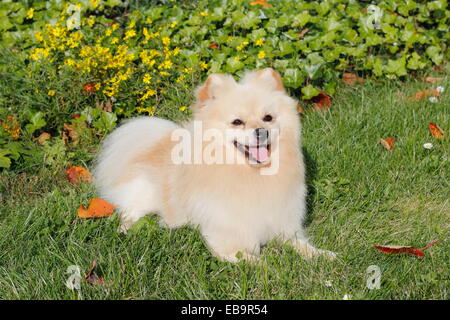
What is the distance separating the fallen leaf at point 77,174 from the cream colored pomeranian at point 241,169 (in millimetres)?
898

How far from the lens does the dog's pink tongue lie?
2.61 m

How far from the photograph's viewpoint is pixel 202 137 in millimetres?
2662

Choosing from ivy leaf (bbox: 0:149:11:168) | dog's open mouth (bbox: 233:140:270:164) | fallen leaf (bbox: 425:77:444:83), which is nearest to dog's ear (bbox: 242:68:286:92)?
dog's open mouth (bbox: 233:140:270:164)

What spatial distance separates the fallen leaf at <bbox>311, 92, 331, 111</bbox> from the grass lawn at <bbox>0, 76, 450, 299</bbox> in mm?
144

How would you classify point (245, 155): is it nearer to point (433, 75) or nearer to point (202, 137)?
point (202, 137)

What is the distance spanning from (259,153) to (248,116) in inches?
8.1

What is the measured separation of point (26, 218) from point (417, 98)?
3.29 meters

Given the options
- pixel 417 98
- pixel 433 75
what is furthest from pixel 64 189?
pixel 433 75

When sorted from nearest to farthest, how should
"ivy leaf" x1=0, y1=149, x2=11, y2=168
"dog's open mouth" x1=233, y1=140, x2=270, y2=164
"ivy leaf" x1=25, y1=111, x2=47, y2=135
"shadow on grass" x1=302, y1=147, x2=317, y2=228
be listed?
"dog's open mouth" x1=233, y1=140, x2=270, y2=164 → "shadow on grass" x1=302, y1=147, x2=317, y2=228 → "ivy leaf" x1=0, y1=149, x2=11, y2=168 → "ivy leaf" x1=25, y1=111, x2=47, y2=135

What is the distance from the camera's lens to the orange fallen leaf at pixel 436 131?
386cm

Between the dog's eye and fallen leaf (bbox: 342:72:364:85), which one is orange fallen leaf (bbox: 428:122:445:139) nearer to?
fallen leaf (bbox: 342:72:364:85)

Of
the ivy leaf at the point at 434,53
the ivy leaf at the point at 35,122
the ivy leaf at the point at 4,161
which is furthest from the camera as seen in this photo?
the ivy leaf at the point at 434,53

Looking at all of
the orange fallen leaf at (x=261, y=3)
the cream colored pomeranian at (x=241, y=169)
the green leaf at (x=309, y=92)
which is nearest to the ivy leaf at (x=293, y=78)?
the green leaf at (x=309, y=92)

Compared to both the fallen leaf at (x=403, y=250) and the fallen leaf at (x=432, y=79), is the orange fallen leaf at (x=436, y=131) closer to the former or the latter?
the fallen leaf at (x=432, y=79)
